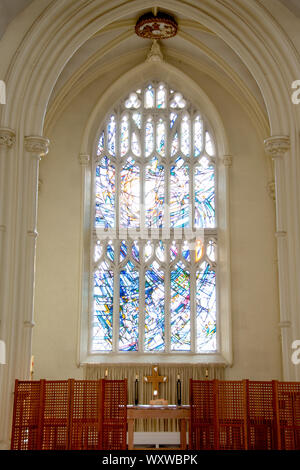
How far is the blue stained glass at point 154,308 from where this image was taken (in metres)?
12.3

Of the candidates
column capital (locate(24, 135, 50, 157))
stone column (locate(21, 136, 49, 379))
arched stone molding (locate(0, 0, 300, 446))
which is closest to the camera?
stone column (locate(21, 136, 49, 379))

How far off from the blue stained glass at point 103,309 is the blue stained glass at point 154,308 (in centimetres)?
70

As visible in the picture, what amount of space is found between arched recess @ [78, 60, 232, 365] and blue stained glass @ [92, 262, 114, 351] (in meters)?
0.23

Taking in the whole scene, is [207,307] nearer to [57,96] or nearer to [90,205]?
[90,205]

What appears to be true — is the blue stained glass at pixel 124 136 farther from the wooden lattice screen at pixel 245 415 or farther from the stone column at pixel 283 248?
the wooden lattice screen at pixel 245 415

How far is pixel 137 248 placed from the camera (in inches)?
499

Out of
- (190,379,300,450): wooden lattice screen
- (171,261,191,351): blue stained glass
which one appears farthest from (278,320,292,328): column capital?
(171,261,191,351): blue stained glass

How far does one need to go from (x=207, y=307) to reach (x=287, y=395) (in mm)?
4612

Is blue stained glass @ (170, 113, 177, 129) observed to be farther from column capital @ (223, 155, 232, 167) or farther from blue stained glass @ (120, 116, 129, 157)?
column capital @ (223, 155, 232, 167)

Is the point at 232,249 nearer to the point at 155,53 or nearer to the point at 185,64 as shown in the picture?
the point at 185,64

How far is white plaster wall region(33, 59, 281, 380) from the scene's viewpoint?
1178 cm

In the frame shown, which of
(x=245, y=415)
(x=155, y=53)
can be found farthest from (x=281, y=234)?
(x=155, y=53)

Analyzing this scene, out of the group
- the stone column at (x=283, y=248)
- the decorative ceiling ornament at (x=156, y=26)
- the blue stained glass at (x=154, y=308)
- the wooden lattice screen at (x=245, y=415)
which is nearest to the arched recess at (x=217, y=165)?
the blue stained glass at (x=154, y=308)
